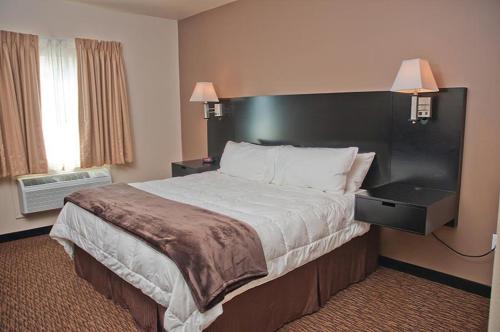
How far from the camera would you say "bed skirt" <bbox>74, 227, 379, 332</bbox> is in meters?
1.96

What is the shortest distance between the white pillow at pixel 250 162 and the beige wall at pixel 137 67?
1.50 metres

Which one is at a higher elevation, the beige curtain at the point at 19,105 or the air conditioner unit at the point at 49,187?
the beige curtain at the point at 19,105

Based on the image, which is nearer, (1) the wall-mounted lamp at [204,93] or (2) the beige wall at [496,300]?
(2) the beige wall at [496,300]

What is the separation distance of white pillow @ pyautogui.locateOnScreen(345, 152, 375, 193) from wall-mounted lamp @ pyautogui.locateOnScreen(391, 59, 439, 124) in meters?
0.46

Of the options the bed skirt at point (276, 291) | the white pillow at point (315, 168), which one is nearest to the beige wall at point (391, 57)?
the bed skirt at point (276, 291)

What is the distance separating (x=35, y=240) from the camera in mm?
3760

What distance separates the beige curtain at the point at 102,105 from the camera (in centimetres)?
399

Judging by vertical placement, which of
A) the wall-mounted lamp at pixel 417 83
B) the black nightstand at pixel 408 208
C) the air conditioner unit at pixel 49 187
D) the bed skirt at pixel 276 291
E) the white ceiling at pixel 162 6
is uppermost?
the white ceiling at pixel 162 6

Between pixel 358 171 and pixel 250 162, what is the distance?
0.99m

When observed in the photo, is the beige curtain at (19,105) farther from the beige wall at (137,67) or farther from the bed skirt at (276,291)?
the bed skirt at (276,291)

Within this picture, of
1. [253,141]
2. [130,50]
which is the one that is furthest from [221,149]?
[130,50]

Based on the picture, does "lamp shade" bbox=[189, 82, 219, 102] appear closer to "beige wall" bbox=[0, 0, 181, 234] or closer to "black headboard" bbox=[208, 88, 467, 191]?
"black headboard" bbox=[208, 88, 467, 191]

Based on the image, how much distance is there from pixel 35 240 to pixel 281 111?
288cm

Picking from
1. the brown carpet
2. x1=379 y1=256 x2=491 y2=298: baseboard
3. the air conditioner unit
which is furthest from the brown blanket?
the air conditioner unit
